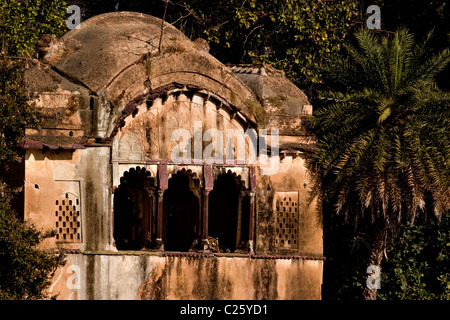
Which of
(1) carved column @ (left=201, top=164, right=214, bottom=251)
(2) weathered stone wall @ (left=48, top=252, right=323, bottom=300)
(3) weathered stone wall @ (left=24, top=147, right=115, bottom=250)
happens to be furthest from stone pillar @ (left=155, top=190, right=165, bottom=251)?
(3) weathered stone wall @ (left=24, top=147, right=115, bottom=250)

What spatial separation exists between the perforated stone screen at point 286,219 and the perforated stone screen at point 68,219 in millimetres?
4916

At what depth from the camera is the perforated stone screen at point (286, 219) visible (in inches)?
1056

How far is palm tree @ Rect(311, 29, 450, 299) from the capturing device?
27047mm

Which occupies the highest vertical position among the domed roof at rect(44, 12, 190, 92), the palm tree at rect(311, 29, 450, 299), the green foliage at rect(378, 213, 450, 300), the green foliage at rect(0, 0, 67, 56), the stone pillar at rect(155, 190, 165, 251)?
the green foliage at rect(0, 0, 67, 56)

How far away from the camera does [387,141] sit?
27344mm

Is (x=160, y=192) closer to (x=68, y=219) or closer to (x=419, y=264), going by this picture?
(x=68, y=219)

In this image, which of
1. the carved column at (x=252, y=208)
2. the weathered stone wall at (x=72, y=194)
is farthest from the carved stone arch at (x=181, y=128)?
the weathered stone wall at (x=72, y=194)

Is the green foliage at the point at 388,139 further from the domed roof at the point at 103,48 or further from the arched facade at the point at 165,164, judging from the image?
the domed roof at the point at 103,48

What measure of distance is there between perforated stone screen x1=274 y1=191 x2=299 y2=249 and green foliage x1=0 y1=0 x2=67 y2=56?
22.6ft

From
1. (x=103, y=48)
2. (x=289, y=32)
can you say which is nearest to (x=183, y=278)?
(x=103, y=48)

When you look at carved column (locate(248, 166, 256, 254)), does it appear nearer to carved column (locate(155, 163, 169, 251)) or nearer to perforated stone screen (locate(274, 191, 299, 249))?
perforated stone screen (locate(274, 191, 299, 249))
